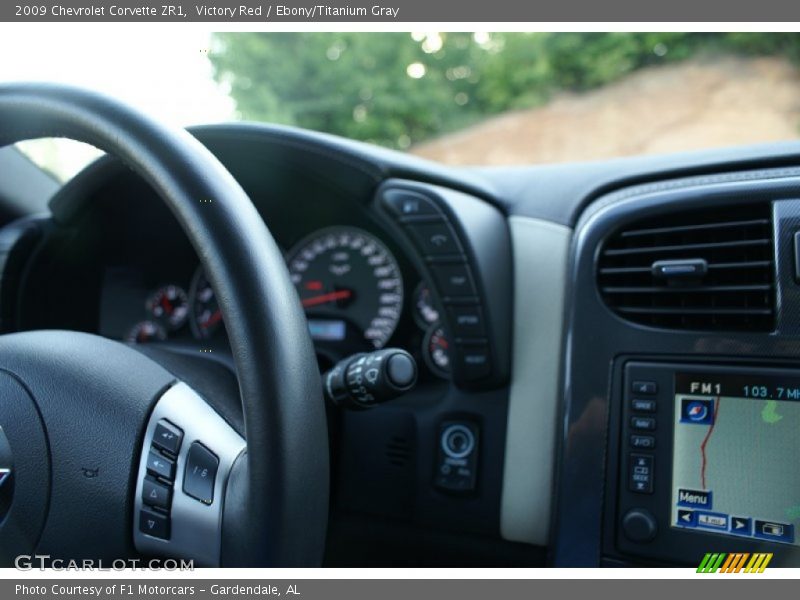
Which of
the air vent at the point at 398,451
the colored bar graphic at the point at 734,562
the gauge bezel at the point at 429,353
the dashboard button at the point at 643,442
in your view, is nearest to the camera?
the colored bar graphic at the point at 734,562

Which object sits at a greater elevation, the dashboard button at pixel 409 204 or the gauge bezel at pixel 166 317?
the dashboard button at pixel 409 204

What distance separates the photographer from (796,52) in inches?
214

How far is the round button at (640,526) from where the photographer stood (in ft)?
3.95

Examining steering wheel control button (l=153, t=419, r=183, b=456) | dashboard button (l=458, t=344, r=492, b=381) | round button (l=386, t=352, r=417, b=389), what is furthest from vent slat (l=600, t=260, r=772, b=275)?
steering wheel control button (l=153, t=419, r=183, b=456)

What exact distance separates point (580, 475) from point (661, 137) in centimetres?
740

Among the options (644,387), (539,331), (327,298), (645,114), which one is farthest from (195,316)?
(645,114)

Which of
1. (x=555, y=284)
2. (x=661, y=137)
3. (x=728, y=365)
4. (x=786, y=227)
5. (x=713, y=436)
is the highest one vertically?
(x=661, y=137)

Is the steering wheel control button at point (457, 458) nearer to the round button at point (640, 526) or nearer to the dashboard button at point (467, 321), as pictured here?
the dashboard button at point (467, 321)

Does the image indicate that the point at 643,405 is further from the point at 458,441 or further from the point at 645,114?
the point at 645,114

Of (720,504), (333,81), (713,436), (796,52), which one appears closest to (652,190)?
(713,436)

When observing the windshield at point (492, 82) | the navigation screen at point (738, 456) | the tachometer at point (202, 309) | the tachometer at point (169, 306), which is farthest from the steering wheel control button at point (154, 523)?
the windshield at point (492, 82)

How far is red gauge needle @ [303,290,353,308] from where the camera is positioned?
5.97ft

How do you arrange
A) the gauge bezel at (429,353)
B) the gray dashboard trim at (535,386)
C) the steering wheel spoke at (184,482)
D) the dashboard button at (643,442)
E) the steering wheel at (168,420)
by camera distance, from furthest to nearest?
the gauge bezel at (429,353) < the gray dashboard trim at (535,386) < the dashboard button at (643,442) < the steering wheel spoke at (184,482) < the steering wheel at (168,420)

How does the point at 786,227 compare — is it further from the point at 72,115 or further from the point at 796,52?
the point at 796,52
